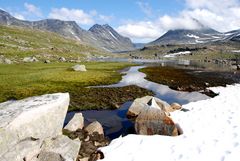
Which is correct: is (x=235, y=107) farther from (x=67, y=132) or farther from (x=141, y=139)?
(x=67, y=132)

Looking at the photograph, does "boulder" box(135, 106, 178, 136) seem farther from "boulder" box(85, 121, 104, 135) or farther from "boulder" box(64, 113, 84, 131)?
"boulder" box(64, 113, 84, 131)

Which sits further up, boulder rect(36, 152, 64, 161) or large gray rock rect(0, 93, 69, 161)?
large gray rock rect(0, 93, 69, 161)

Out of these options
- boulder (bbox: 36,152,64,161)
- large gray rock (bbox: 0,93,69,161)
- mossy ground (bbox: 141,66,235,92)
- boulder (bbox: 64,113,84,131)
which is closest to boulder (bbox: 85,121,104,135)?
boulder (bbox: 64,113,84,131)

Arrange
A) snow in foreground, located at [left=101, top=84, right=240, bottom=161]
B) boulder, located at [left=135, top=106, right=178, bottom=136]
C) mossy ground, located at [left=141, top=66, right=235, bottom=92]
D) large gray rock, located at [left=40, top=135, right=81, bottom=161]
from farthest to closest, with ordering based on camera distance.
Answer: mossy ground, located at [left=141, top=66, right=235, bottom=92] → boulder, located at [left=135, top=106, right=178, bottom=136] → large gray rock, located at [left=40, top=135, right=81, bottom=161] → snow in foreground, located at [left=101, top=84, right=240, bottom=161]

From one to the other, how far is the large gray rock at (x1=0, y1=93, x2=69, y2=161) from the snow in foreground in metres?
4.19

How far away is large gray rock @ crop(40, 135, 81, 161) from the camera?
61.1 ft

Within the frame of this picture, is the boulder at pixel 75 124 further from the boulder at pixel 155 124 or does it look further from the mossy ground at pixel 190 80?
the mossy ground at pixel 190 80

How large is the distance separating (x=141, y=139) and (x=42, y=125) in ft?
23.5

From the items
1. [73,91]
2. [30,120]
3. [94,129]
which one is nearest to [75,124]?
[94,129]

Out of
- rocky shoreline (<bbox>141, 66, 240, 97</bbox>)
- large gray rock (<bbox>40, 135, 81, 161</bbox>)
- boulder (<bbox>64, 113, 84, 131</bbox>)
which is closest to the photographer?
large gray rock (<bbox>40, 135, 81, 161</bbox>)

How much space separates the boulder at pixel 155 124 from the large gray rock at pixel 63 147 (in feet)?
19.0

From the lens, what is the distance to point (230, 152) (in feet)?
57.9

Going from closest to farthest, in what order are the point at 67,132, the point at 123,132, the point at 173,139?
the point at 173,139
the point at 67,132
the point at 123,132

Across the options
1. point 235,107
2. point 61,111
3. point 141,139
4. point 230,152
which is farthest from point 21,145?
point 235,107
